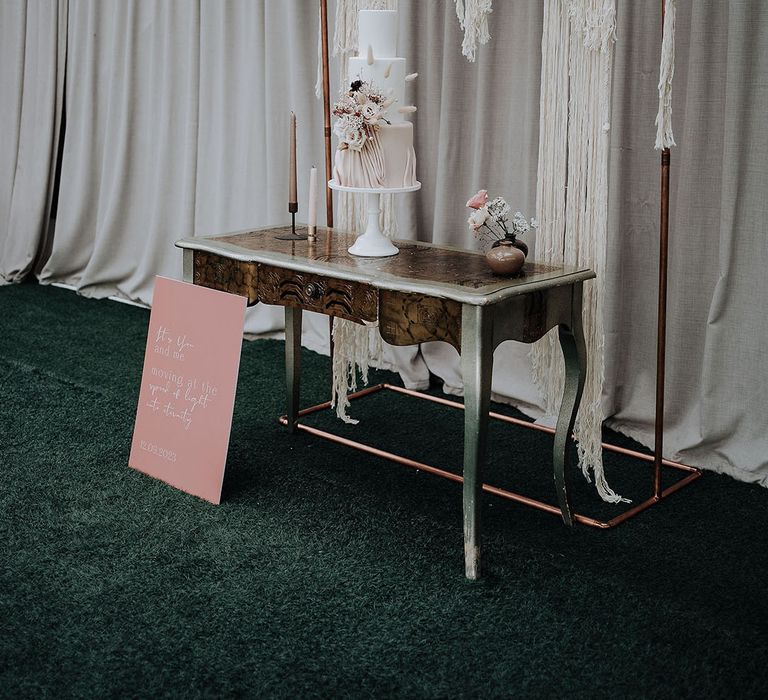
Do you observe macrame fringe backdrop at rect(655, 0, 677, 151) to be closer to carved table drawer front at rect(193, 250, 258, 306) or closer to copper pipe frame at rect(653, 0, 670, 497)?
copper pipe frame at rect(653, 0, 670, 497)

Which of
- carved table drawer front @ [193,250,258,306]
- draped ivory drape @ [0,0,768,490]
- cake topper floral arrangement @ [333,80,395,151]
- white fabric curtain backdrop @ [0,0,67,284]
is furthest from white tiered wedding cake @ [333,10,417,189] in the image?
white fabric curtain backdrop @ [0,0,67,284]

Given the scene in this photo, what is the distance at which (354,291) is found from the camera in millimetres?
2279

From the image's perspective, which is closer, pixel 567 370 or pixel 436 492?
pixel 567 370

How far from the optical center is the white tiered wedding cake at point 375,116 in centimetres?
233

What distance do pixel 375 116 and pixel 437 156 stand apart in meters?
0.99

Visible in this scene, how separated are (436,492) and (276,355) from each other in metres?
1.38

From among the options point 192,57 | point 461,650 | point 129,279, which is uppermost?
point 192,57

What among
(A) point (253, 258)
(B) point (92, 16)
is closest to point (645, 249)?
(A) point (253, 258)

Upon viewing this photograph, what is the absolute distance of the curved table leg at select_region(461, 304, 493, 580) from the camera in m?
2.04

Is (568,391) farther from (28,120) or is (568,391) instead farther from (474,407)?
(28,120)

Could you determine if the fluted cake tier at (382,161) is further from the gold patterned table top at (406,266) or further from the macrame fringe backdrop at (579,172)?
the macrame fringe backdrop at (579,172)

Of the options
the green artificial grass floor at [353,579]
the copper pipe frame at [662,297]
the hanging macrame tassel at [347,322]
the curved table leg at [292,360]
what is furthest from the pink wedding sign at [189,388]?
the copper pipe frame at [662,297]

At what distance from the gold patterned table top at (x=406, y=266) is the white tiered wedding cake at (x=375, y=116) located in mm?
194

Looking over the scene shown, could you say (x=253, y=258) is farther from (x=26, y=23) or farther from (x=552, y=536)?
(x=26, y=23)
